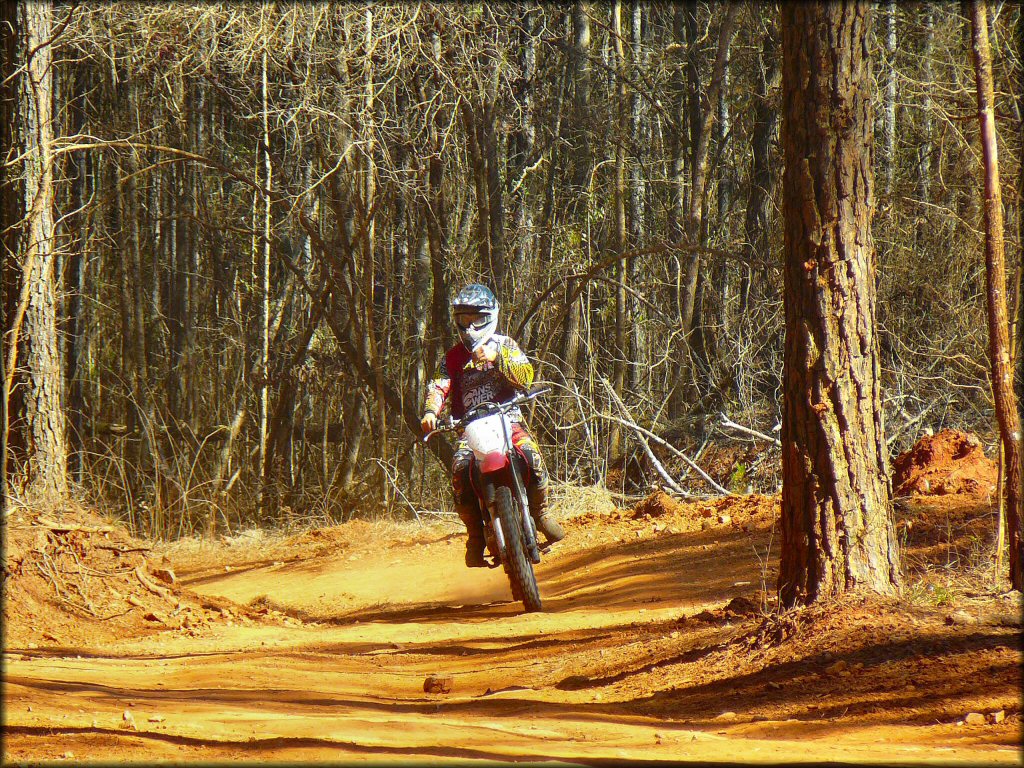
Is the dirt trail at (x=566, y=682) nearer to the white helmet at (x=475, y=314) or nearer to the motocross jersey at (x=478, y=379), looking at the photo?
the motocross jersey at (x=478, y=379)

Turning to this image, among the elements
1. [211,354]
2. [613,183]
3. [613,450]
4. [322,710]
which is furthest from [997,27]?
[211,354]

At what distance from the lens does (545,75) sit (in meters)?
16.1

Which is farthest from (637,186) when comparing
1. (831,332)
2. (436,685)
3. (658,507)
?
(436,685)

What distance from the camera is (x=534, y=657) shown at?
6.22m

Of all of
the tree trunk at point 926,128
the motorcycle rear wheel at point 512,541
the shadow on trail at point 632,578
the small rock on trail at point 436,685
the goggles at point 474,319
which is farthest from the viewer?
the tree trunk at point 926,128

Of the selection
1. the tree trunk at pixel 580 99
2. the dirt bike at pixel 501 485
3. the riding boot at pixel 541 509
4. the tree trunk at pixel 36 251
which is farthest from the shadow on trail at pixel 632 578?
the tree trunk at pixel 580 99

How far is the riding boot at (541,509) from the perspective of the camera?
7.33 metres

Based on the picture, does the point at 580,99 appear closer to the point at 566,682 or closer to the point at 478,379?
the point at 478,379

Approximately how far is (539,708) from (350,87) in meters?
10.1

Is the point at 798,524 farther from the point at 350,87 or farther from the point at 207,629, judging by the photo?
the point at 350,87

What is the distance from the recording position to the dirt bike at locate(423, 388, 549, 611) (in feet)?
22.7

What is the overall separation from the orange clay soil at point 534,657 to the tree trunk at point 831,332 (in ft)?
1.05

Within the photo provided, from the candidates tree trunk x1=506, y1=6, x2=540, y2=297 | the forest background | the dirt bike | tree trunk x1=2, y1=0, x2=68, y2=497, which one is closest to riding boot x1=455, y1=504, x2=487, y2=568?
the dirt bike

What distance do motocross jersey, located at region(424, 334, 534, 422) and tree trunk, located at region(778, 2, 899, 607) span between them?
240 centimetres
